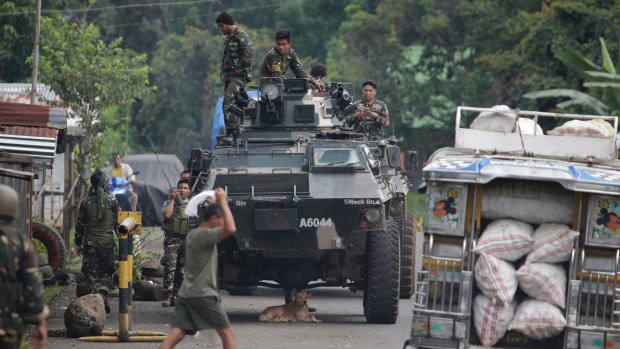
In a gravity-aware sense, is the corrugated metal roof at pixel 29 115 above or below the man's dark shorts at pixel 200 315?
above

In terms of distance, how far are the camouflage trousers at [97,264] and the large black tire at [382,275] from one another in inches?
136

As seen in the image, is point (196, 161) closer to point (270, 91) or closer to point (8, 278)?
point (270, 91)

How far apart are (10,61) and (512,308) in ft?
80.1

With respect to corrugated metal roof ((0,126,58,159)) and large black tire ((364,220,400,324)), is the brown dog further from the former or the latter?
corrugated metal roof ((0,126,58,159))

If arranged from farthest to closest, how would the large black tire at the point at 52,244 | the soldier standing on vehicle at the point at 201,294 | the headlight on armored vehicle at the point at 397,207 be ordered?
the large black tire at the point at 52,244, the headlight on armored vehicle at the point at 397,207, the soldier standing on vehicle at the point at 201,294

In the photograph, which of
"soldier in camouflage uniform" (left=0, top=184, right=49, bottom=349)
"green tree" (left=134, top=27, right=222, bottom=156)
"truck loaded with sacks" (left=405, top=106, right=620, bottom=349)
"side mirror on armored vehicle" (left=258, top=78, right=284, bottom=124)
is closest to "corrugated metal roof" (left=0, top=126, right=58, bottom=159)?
"side mirror on armored vehicle" (left=258, top=78, right=284, bottom=124)

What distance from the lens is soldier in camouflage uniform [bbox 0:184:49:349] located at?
29.3ft

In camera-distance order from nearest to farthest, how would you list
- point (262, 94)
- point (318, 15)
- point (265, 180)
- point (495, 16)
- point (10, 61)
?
point (265, 180), point (262, 94), point (10, 61), point (495, 16), point (318, 15)

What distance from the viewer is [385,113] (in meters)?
19.8

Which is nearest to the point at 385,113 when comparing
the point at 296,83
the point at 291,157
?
the point at 296,83

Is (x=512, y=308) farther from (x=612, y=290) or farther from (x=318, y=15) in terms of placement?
(x=318, y=15)

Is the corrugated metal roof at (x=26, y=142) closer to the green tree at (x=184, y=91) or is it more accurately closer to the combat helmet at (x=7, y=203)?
the combat helmet at (x=7, y=203)

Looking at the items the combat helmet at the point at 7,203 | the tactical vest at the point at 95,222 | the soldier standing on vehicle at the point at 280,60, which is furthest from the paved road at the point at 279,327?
the combat helmet at the point at 7,203

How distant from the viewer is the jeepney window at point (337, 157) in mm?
16062
